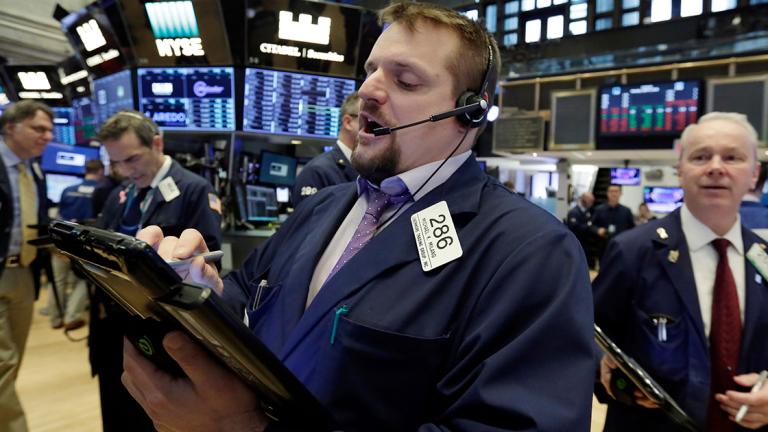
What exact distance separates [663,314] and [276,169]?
3.70m

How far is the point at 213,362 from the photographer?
2.16 feet

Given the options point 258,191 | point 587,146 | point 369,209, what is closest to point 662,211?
point 587,146

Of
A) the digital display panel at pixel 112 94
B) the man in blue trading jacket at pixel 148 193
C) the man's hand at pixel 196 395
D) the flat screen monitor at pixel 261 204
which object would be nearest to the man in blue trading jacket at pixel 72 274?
the digital display panel at pixel 112 94

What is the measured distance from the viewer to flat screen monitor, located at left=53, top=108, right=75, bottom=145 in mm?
7371

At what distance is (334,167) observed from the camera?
2740 millimetres

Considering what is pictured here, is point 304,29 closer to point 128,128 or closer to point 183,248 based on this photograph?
point 128,128

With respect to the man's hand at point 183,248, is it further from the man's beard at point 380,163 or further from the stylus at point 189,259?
the man's beard at point 380,163

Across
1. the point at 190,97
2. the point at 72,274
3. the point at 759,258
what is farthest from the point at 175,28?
the point at 759,258

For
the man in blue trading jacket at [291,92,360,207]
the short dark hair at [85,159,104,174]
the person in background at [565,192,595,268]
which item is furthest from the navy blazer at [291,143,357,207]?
the person in background at [565,192,595,268]

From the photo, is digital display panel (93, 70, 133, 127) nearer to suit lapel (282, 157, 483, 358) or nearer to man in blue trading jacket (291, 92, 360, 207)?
man in blue trading jacket (291, 92, 360, 207)

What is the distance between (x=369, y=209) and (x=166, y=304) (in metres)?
0.57

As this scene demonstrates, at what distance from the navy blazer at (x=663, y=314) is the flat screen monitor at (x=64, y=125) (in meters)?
8.01

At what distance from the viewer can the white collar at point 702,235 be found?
146 cm

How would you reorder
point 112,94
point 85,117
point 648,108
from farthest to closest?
1. point 648,108
2. point 85,117
3. point 112,94
